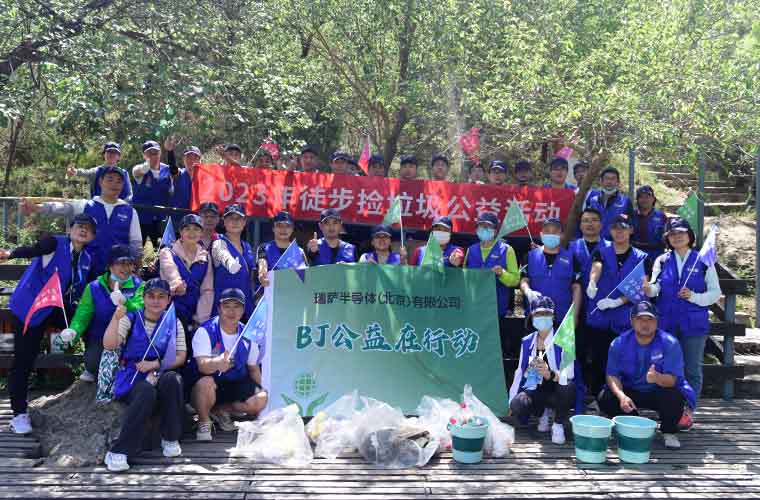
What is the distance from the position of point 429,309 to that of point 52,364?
11.6ft

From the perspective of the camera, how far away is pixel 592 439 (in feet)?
17.8

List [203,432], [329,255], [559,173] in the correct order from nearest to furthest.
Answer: [203,432] → [329,255] → [559,173]

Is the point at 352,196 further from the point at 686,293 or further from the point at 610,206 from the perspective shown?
the point at 686,293

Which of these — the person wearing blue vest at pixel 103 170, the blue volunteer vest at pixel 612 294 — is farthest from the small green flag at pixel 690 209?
the person wearing blue vest at pixel 103 170

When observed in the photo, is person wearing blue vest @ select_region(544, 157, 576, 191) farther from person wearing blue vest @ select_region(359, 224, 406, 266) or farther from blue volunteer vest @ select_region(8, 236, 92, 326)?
blue volunteer vest @ select_region(8, 236, 92, 326)

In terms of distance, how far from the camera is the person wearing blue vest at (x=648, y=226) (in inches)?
294

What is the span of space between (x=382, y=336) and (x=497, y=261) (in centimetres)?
132

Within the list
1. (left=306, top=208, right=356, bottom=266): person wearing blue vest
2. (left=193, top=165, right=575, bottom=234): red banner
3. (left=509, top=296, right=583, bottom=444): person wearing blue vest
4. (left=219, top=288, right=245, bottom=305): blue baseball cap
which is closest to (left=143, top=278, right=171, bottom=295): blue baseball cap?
(left=219, top=288, right=245, bottom=305): blue baseball cap

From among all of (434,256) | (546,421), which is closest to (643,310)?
(546,421)

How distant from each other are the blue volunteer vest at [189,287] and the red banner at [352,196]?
160 centimetres

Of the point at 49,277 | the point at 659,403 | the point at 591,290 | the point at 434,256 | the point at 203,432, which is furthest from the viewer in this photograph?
the point at 434,256

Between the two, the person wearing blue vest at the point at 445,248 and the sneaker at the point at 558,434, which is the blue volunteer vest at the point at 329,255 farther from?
the sneaker at the point at 558,434

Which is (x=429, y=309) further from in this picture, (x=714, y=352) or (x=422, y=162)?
(x=422, y=162)

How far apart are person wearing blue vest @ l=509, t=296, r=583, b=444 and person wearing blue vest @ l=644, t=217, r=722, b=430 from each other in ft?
3.41
